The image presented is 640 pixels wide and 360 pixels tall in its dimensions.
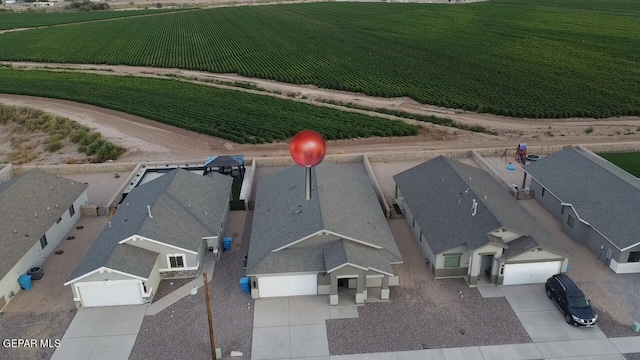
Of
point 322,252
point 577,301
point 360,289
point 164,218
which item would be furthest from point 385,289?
point 164,218

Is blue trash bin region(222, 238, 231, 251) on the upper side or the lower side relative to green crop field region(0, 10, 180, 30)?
lower

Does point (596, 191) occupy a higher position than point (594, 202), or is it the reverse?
point (596, 191)

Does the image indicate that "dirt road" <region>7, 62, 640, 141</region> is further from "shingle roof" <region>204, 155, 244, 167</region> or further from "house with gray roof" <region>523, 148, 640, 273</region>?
"shingle roof" <region>204, 155, 244, 167</region>

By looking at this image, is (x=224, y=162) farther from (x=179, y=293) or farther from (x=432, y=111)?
(x=432, y=111)

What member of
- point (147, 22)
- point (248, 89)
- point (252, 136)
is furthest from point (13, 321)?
point (147, 22)

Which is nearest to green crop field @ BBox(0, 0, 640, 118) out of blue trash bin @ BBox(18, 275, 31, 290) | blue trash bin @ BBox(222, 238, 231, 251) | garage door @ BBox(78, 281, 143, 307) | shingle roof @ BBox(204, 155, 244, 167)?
shingle roof @ BBox(204, 155, 244, 167)
